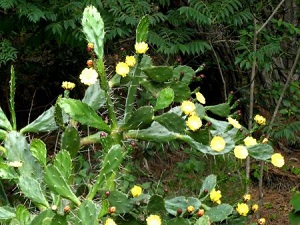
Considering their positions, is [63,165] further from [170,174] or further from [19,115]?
[19,115]

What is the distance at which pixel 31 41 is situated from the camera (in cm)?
479

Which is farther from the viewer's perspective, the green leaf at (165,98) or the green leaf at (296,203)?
the green leaf at (296,203)

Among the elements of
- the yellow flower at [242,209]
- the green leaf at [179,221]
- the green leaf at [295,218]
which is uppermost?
the green leaf at [179,221]

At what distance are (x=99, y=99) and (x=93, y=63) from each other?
0.25 meters

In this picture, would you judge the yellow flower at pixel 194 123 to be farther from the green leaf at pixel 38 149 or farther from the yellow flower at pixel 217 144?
the green leaf at pixel 38 149

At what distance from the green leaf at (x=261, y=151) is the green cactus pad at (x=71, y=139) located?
2.20 ft

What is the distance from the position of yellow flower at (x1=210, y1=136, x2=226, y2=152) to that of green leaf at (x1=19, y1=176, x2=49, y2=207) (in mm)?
662

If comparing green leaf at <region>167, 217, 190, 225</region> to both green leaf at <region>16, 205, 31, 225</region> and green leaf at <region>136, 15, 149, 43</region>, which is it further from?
green leaf at <region>136, 15, 149, 43</region>

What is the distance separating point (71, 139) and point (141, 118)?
0.29m

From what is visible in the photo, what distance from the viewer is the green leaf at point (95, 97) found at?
2629mm

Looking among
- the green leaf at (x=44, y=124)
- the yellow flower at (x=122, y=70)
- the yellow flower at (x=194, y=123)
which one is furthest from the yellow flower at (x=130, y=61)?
the green leaf at (x=44, y=124)

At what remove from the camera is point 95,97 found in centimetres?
264

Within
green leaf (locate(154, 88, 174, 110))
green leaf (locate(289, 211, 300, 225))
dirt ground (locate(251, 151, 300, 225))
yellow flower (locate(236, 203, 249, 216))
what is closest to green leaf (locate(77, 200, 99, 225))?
green leaf (locate(154, 88, 174, 110))

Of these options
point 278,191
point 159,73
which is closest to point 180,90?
point 159,73
